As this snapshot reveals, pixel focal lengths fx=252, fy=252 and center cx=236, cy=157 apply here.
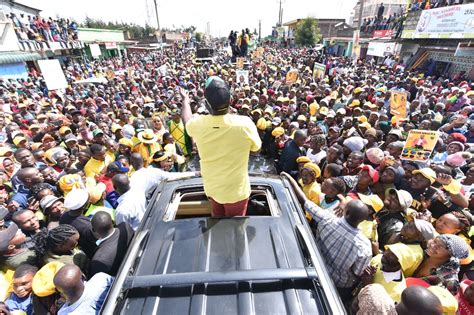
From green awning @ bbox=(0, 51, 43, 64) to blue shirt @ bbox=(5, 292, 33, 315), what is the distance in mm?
20886

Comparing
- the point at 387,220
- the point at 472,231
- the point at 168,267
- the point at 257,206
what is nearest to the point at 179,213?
the point at 257,206

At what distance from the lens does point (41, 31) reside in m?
21.2

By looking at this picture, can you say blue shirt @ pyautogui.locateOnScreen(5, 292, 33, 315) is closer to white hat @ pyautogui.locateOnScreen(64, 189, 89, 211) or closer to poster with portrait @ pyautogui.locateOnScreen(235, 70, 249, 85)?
white hat @ pyautogui.locateOnScreen(64, 189, 89, 211)

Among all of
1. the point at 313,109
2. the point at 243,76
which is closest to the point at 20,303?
the point at 313,109

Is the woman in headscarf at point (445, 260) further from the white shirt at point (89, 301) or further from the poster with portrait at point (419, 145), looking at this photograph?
the white shirt at point (89, 301)

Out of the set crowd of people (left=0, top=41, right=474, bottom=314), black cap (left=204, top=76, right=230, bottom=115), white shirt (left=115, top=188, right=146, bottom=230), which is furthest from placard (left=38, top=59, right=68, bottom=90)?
black cap (left=204, top=76, right=230, bottom=115)

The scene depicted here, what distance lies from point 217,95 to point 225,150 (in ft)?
1.24

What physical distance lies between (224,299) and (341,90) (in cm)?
1002

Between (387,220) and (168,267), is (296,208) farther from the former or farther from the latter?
(387,220)

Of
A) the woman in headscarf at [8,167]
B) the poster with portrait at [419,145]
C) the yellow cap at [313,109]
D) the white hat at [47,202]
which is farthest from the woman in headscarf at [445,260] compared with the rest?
the woman in headscarf at [8,167]

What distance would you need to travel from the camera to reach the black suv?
1261mm

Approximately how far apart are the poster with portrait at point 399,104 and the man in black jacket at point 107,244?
679 centimetres

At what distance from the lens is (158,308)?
1.26 meters

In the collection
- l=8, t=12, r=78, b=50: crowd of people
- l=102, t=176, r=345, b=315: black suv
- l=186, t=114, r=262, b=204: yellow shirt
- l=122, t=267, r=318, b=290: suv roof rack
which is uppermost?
l=8, t=12, r=78, b=50: crowd of people
